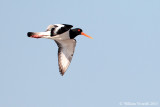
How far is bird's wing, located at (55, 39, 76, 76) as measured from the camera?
33.3m

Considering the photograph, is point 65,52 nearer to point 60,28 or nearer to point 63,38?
point 63,38

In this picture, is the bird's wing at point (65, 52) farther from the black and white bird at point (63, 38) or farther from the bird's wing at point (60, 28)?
the bird's wing at point (60, 28)

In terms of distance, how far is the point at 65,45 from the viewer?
112 ft

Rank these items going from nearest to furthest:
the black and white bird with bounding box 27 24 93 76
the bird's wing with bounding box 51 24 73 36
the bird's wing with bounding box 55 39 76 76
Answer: the bird's wing with bounding box 51 24 73 36 → the black and white bird with bounding box 27 24 93 76 → the bird's wing with bounding box 55 39 76 76

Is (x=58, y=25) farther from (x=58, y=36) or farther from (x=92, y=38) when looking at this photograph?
(x=92, y=38)

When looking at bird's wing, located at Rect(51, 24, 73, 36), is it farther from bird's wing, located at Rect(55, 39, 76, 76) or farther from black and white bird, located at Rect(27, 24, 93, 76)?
bird's wing, located at Rect(55, 39, 76, 76)

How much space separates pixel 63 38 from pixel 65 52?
1.56 m

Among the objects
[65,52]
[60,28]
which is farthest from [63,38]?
[65,52]

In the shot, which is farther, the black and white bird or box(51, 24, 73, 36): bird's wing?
the black and white bird

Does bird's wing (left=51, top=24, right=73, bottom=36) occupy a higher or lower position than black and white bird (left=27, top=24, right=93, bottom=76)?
higher

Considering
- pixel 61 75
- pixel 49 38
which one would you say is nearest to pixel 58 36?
pixel 49 38

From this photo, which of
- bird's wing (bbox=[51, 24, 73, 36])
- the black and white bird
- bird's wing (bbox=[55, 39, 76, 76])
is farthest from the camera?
bird's wing (bbox=[55, 39, 76, 76])

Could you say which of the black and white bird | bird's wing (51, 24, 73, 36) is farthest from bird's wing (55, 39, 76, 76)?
bird's wing (51, 24, 73, 36)

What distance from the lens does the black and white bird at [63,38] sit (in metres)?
32.1
